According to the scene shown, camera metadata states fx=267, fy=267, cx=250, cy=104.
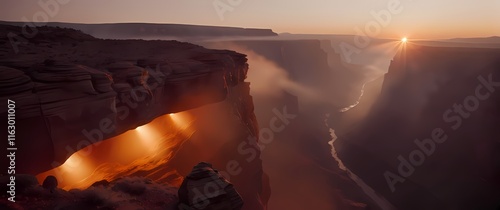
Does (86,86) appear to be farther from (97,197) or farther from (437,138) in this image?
(437,138)

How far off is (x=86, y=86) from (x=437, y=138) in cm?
3762

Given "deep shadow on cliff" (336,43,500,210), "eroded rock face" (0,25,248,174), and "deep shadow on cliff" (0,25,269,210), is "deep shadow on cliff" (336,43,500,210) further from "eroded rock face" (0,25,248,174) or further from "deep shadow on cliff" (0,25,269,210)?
"eroded rock face" (0,25,248,174)

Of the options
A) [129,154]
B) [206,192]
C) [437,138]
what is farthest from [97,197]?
[437,138]

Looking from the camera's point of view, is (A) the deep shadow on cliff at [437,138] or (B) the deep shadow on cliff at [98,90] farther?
(A) the deep shadow on cliff at [437,138]

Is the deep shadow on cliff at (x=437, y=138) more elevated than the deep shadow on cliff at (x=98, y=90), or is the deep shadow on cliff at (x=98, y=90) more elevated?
the deep shadow on cliff at (x=98, y=90)

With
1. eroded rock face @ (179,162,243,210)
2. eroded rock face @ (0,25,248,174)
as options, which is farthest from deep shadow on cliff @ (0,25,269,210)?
eroded rock face @ (179,162,243,210)

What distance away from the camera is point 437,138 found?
108 ft

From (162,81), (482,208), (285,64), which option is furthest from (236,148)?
(285,64)

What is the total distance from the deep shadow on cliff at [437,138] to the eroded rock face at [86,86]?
84.7 ft

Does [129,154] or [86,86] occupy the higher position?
[86,86]

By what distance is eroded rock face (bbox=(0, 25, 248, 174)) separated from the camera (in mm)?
8867

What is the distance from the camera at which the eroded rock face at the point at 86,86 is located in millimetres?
8867

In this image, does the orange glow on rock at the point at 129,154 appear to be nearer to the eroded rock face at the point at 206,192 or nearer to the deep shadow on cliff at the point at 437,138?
the eroded rock face at the point at 206,192

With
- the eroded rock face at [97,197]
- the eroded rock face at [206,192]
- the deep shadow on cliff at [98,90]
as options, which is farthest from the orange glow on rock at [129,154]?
the eroded rock face at [206,192]
